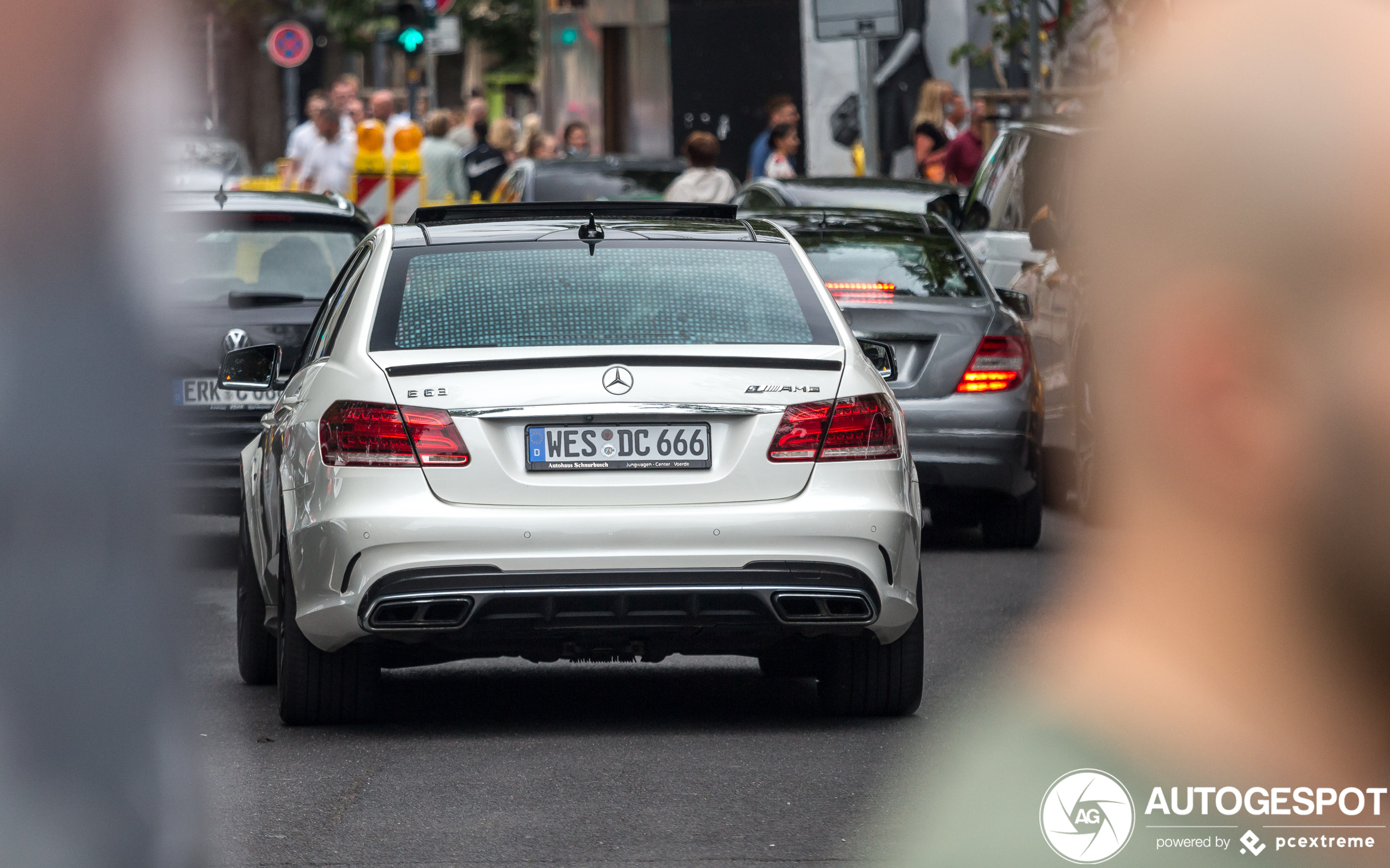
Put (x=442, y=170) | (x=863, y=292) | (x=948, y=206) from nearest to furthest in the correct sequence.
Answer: (x=863, y=292)
(x=948, y=206)
(x=442, y=170)

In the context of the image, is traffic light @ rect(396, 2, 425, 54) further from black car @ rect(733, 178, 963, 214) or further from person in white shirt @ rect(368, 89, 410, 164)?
black car @ rect(733, 178, 963, 214)

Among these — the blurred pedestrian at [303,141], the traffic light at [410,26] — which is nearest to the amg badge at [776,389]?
the blurred pedestrian at [303,141]

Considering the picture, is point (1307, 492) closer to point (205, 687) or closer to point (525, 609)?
point (525, 609)

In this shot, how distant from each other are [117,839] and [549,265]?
5003 millimetres

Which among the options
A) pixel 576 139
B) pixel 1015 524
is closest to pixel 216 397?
pixel 1015 524

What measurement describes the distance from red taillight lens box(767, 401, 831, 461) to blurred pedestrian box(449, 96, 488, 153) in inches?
760

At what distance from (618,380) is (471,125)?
23197mm

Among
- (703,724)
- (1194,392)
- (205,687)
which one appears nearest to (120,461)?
(1194,392)

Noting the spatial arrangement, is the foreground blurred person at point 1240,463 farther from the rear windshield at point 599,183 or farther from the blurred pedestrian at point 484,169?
the blurred pedestrian at point 484,169

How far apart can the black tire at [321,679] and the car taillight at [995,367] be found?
464 centimetres

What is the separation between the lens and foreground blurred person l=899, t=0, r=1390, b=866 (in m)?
3.92

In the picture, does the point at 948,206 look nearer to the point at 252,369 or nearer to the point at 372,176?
the point at 252,369

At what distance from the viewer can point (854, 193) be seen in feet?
51.3

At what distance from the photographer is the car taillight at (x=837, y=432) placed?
6070 mm
